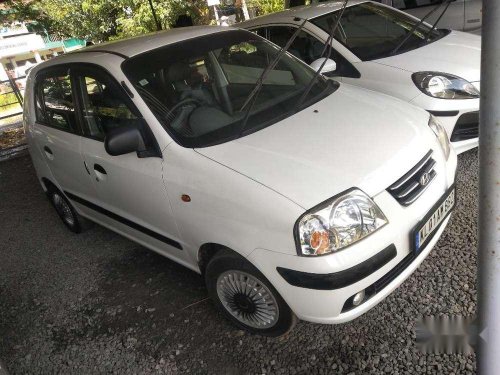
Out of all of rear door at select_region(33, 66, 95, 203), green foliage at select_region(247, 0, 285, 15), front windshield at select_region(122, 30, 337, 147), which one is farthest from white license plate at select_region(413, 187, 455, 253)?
green foliage at select_region(247, 0, 285, 15)

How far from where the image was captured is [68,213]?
3949 mm

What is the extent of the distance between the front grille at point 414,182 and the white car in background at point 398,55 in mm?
1198

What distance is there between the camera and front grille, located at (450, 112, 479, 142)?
3322 millimetres

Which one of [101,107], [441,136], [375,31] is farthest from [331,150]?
[375,31]

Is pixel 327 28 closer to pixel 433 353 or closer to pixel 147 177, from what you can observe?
pixel 147 177

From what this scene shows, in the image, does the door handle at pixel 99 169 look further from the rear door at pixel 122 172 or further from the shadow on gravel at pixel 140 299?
the shadow on gravel at pixel 140 299

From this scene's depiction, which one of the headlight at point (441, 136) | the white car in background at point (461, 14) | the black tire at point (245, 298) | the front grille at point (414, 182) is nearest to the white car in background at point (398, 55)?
the headlight at point (441, 136)

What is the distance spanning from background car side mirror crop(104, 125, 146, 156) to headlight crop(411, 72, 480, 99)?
239 cm

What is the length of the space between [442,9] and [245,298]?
553 cm

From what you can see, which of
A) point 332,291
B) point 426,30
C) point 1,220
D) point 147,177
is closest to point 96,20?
point 1,220

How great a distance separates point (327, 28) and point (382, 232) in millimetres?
2900

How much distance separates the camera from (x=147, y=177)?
2.44 metres

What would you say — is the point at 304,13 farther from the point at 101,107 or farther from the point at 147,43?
the point at 101,107

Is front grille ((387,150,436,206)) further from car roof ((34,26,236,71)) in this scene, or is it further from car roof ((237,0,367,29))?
car roof ((237,0,367,29))
